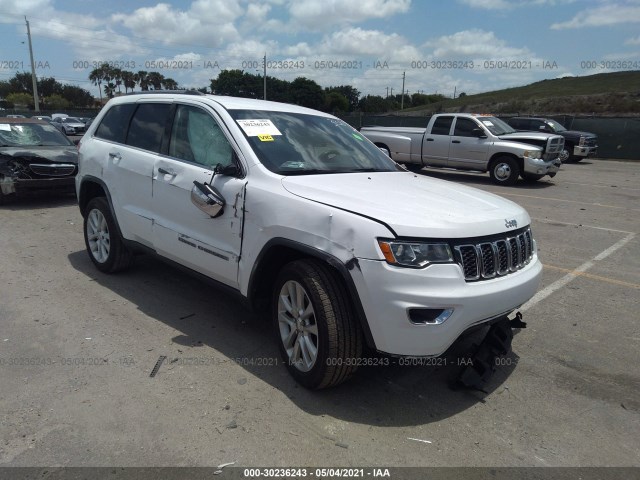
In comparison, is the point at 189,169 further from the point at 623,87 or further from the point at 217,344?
the point at 623,87

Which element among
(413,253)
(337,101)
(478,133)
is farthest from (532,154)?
(337,101)

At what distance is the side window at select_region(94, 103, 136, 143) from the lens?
5.11 m

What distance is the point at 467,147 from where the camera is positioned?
14.3 meters

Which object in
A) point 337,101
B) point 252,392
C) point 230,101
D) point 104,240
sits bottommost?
point 252,392

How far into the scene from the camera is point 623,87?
67750mm

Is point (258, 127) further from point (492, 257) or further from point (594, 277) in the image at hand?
point (594, 277)

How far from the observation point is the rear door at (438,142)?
1476 cm

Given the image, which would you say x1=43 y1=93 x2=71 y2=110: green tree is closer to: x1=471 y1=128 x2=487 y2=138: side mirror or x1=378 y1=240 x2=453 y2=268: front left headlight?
x1=471 y1=128 x2=487 y2=138: side mirror

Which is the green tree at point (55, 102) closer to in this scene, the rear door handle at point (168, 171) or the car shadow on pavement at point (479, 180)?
the car shadow on pavement at point (479, 180)

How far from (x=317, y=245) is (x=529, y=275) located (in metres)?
1.47

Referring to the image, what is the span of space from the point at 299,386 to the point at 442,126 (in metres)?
13.0

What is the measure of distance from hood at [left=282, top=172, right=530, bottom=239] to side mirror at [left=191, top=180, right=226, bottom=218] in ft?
1.86

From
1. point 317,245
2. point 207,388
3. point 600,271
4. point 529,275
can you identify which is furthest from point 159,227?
point 600,271

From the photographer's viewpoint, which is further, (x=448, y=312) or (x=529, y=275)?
(x=529, y=275)
